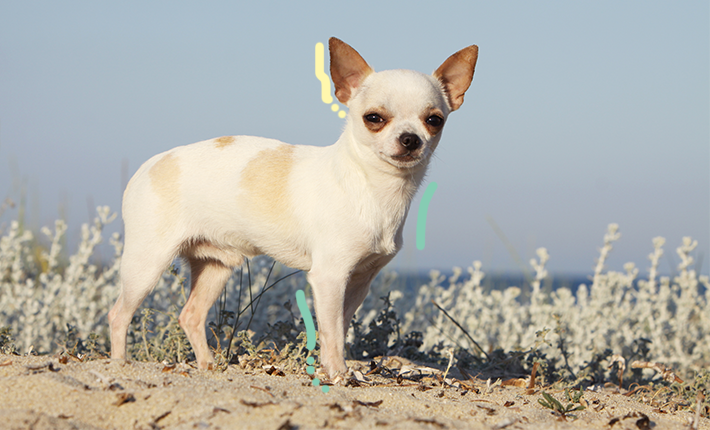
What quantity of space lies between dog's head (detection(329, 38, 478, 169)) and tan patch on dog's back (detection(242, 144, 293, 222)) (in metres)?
0.51

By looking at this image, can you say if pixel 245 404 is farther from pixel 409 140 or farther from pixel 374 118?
pixel 374 118

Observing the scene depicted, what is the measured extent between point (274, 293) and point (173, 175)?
11.1 ft

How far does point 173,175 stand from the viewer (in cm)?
360

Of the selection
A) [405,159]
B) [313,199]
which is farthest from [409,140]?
[313,199]

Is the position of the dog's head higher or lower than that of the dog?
higher

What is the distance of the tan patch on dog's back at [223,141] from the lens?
12.2ft

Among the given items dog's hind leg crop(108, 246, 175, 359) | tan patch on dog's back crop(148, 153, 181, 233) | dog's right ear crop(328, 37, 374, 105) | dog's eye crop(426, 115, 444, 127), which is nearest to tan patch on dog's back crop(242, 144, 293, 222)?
tan patch on dog's back crop(148, 153, 181, 233)

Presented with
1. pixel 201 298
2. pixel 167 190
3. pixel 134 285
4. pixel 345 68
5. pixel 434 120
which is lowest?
pixel 201 298

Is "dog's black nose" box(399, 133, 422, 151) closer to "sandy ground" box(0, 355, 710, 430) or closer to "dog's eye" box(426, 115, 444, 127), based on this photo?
"dog's eye" box(426, 115, 444, 127)

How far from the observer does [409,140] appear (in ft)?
9.48

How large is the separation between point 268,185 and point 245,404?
1570 mm

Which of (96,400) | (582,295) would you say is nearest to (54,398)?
(96,400)

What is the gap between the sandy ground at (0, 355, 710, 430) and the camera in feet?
6.69

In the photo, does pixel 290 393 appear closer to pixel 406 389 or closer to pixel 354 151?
pixel 406 389
